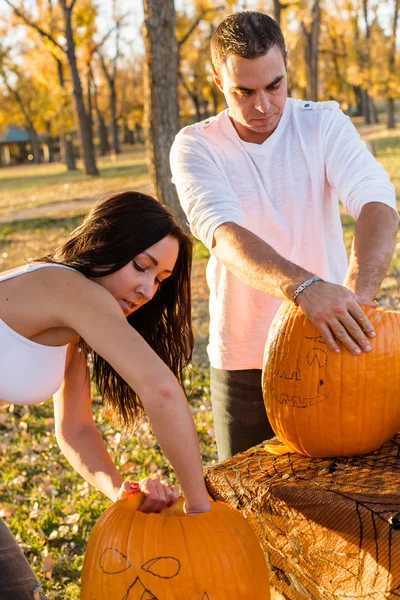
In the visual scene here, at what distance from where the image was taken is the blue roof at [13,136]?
72.9 m

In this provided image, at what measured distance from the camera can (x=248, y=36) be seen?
9.18 feet

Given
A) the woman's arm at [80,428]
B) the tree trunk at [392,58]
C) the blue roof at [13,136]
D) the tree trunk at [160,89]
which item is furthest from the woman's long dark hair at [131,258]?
the blue roof at [13,136]

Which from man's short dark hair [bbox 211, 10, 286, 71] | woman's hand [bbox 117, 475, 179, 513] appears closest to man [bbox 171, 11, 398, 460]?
man's short dark hair [bbox 211, 10, 286, 71]

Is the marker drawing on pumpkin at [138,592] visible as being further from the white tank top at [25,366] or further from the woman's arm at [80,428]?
the white tank top at [25,366]

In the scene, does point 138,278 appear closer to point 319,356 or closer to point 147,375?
point 147,375

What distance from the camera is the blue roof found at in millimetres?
72856

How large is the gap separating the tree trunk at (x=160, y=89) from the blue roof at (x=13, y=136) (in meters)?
62.9

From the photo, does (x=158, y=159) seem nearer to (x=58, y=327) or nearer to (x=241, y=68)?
(x=241, y=68)

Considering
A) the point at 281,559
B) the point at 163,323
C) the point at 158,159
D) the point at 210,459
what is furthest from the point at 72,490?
the point at 158,159

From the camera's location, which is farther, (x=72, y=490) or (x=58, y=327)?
(x=72, y=490)

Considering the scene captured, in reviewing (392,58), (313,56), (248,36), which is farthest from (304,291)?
(392,58)

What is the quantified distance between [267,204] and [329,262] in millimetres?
365

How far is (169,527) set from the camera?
209 centimetres

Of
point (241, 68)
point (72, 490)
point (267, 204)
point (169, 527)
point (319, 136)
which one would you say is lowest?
point (72, 490)
